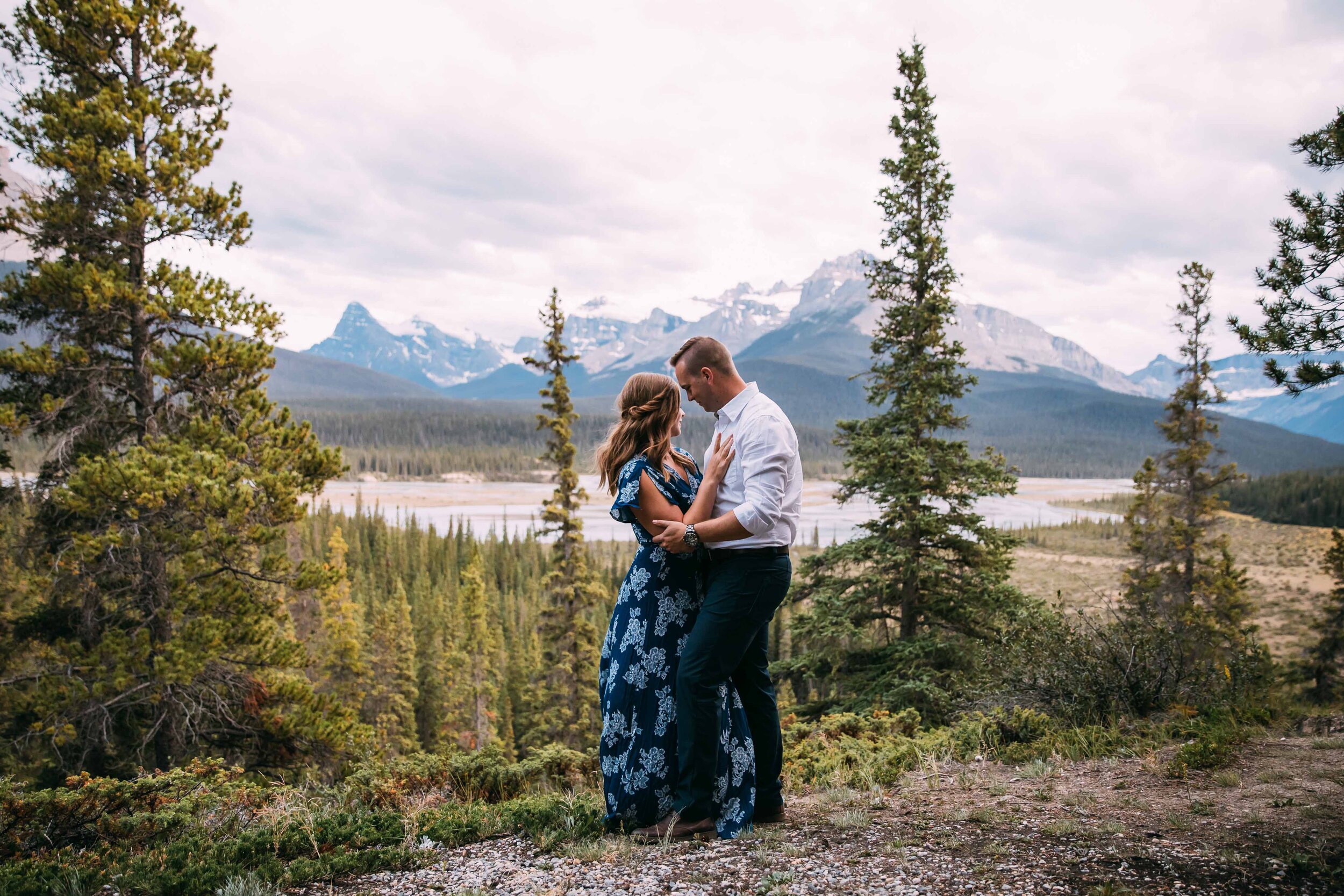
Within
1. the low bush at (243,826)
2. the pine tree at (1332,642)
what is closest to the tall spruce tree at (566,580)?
the low bush at (243,826)

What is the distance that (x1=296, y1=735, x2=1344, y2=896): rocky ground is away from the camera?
3.45 m

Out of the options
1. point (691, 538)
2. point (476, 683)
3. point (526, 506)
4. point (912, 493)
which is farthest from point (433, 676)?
point (526, 506)

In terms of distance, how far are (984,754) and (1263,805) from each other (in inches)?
88.6

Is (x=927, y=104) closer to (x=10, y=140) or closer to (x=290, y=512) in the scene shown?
(x=290, y=512)

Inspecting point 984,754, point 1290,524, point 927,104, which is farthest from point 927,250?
point 1290,524

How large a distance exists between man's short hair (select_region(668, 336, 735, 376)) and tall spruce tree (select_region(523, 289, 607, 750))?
1494 cm

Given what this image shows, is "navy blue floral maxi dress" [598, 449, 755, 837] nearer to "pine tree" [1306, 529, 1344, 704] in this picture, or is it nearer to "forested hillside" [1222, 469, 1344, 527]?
"pine tree" [1306, 529, 1344, 704]

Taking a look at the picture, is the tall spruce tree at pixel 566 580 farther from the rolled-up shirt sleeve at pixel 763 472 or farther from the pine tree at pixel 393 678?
the rolled-up shirt sleeve at pixel 763 472

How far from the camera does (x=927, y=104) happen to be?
13.0 meters

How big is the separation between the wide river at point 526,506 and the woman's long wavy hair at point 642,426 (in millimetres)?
89404

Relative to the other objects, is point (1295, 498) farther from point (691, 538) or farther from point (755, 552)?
point (691, 538)

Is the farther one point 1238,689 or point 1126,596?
point 1126,596

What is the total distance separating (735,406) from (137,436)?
9859mm

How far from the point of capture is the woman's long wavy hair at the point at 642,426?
13.5 ft
